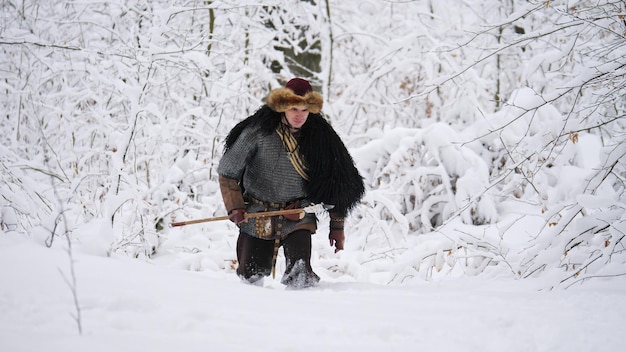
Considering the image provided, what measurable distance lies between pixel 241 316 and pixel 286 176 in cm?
135

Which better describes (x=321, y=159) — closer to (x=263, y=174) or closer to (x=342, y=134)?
(x=263, y=174)

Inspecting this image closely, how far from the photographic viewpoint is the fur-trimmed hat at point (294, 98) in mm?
3053

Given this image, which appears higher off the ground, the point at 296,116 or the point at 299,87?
the point at 299,87

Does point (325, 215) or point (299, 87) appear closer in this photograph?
point (299, 87)

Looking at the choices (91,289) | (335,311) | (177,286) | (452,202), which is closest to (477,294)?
(335,311)

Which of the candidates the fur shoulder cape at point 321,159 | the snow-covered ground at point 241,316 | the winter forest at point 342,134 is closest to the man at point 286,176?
the fur shoulder cape at point 321,159

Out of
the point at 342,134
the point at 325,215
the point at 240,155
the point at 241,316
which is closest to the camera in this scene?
the point at 241,316

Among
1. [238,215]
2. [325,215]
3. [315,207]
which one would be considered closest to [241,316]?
[238,215]

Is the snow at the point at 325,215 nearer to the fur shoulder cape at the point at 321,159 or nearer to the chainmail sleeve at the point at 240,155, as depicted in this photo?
the fur shoulder cape at the point at 321,159

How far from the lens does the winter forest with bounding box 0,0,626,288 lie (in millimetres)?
A: 3102

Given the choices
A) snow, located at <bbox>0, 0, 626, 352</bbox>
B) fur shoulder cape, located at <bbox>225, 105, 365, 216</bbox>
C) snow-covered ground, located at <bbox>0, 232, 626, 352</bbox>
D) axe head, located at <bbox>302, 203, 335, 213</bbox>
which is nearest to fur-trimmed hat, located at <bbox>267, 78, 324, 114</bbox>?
fur shoulder cape, located at <bbox>225, 105, 365, 216</bbox>

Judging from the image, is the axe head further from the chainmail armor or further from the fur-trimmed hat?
the fur-trimmed hat

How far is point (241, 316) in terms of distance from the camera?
1930 millimetres

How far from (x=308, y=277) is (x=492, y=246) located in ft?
4.16
